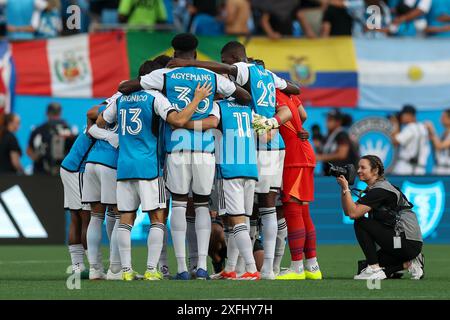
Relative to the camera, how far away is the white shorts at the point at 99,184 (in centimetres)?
1321

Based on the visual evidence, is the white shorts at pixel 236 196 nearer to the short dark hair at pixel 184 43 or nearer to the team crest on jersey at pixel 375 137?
the short dark hair at pixel 184 43

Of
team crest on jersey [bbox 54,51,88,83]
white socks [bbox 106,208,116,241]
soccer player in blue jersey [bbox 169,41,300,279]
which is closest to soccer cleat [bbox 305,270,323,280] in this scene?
soccer player in blue jersey [bbox 169,41,300,279]

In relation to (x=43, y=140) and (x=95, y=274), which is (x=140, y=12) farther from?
(x=95, y=274)

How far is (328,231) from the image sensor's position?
2122 centimetres

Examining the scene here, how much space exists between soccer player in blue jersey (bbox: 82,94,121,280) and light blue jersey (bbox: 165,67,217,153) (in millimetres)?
751

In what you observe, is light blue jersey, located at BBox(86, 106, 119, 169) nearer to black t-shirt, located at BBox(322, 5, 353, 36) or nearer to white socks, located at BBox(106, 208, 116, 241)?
white socks, located at BBox(106, 208, 116, 241)

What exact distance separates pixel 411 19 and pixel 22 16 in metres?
7.43

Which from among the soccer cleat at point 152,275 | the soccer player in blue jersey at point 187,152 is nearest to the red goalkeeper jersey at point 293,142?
the soccer player in blue jersey at point 187,152

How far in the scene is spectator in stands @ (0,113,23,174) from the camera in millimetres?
21625

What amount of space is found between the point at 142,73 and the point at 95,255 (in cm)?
199

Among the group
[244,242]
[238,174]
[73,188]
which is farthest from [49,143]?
[244,242]

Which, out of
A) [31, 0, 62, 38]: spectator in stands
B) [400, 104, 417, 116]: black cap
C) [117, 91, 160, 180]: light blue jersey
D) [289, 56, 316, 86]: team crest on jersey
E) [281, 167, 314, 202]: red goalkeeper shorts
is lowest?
[400, 104, 417, 116]: black cap

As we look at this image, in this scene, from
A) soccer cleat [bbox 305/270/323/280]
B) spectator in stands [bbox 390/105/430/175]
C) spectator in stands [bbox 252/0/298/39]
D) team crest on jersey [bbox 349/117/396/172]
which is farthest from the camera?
spectator in stands [bbox 252/0/298/39]
